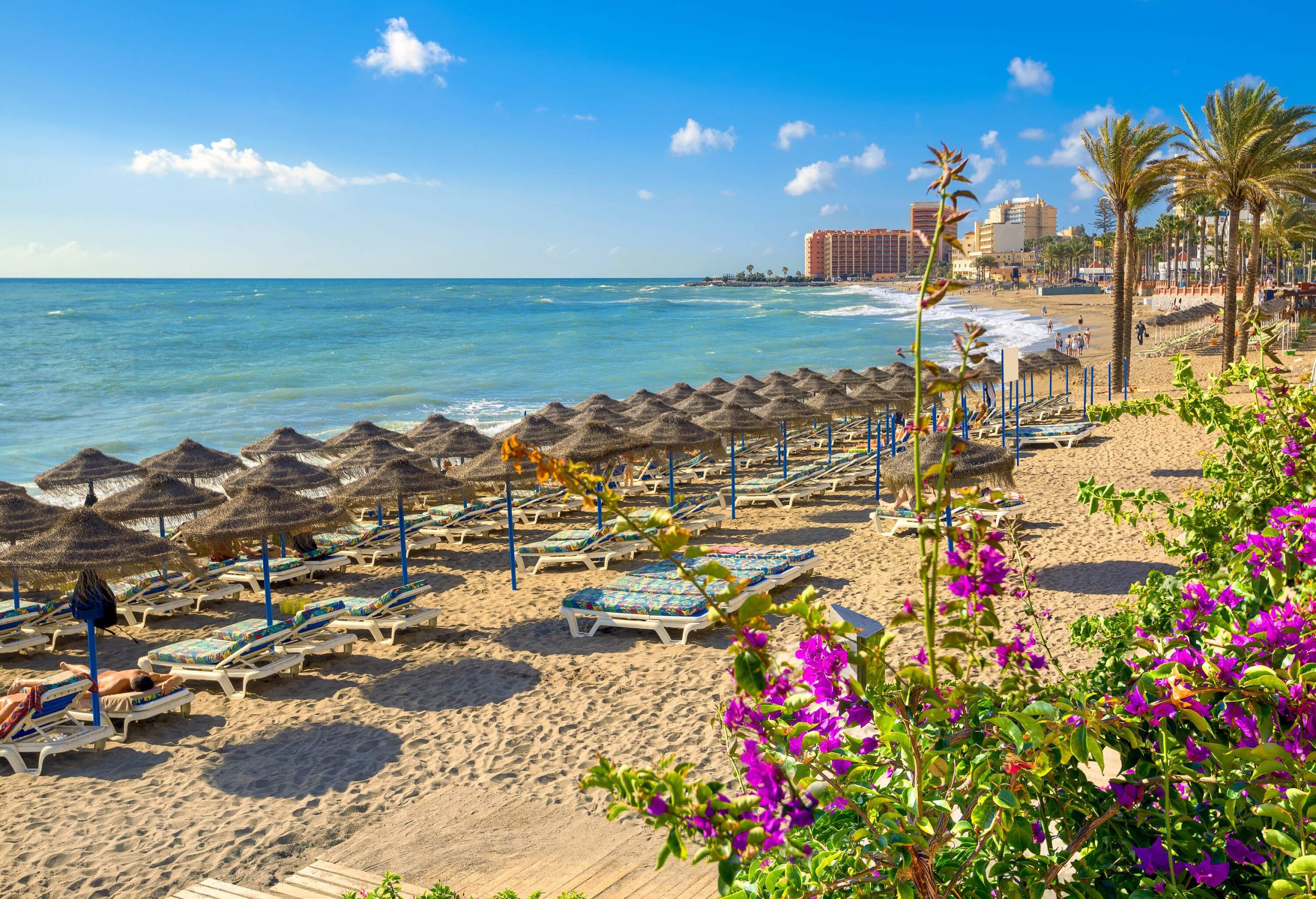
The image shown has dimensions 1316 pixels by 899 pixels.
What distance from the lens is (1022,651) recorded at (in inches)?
87.9

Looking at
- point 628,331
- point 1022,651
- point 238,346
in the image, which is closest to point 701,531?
point 1022,651

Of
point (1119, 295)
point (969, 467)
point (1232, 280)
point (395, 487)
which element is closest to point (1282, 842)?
point (969, 467)

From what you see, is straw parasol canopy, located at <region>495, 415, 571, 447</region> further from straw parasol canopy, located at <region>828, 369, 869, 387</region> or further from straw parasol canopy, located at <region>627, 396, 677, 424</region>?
straw parasol canopy, located at <region>828, 369, 869, 387</region>

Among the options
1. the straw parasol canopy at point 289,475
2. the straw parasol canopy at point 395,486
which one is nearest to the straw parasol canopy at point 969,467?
the straw parasol canopy at point 395,486

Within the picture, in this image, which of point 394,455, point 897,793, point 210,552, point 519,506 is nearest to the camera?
point 897,793

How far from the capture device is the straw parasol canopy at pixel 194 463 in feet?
48.7

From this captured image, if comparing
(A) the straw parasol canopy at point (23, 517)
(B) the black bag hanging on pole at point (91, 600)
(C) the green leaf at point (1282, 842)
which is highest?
(C) the green leaf at point (1282, 842)

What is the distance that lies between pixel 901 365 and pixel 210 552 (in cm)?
1878

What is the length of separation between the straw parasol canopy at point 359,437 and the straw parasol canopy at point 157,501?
176 inches

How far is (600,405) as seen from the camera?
63.0 ft

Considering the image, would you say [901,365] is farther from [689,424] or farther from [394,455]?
[394,455]

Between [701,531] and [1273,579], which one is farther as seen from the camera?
[701,531]

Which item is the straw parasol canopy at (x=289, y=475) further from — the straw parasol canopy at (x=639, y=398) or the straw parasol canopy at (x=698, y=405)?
the straw parasol canopy at (x=639, y=398)

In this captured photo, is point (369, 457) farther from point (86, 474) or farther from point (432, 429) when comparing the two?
point (86, 474)
